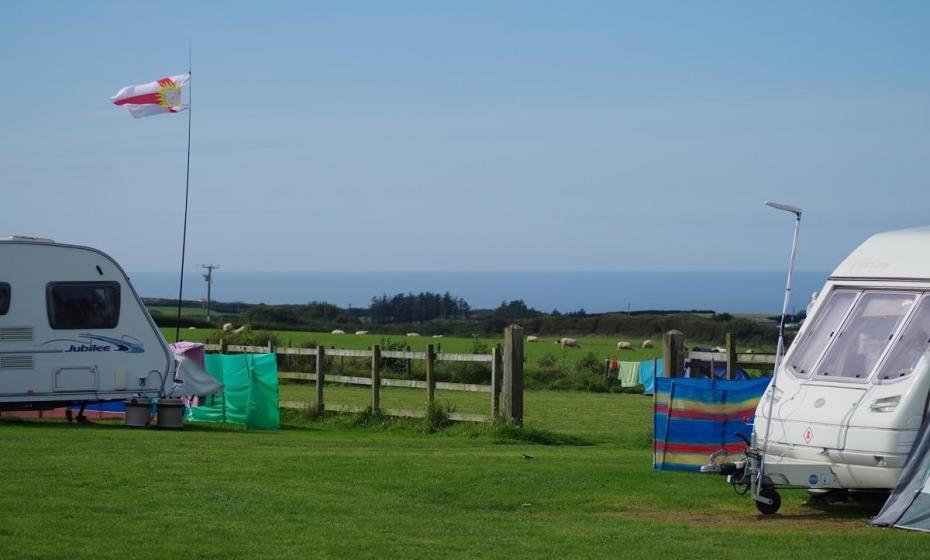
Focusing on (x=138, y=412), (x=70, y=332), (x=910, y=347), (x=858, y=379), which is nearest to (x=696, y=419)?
(x=858, y=379)

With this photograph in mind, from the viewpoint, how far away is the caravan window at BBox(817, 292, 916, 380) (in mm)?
10930

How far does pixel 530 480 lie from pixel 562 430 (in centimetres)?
1041

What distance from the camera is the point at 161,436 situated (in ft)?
61.0

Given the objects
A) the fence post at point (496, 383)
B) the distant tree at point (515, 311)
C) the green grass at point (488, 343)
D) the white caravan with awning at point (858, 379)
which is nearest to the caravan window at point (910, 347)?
the white caravan with awning at point (858, 379)

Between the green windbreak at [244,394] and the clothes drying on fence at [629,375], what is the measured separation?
804 inches

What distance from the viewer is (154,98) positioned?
25562 millimetres

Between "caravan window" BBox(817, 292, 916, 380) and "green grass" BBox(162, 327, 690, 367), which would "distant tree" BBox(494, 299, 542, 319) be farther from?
"caravan window" BBox(817, 292, 916, 380)

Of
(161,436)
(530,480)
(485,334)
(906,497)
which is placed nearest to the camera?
(906,497)

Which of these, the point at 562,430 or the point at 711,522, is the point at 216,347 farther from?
the point at 711,522

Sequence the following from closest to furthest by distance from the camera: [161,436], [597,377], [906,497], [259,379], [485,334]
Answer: [906,497] → [161,436] → [259,379] → [597,377] → [485,334]

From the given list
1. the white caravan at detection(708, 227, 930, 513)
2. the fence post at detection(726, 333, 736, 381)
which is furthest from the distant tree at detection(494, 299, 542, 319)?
the white caravan at detection(708, 227, 930, 513)

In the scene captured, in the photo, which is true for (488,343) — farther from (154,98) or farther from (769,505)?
(769,505)

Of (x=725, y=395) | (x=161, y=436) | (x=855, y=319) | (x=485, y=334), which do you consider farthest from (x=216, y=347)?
(x=485, y=334)

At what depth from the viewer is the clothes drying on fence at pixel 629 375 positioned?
134 ft
